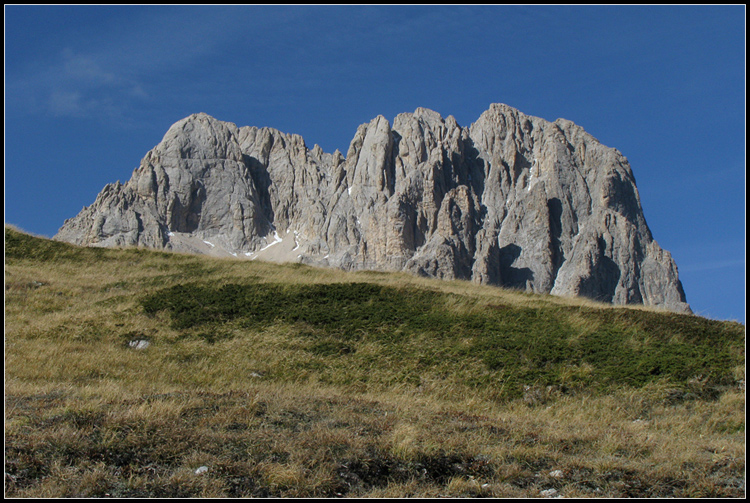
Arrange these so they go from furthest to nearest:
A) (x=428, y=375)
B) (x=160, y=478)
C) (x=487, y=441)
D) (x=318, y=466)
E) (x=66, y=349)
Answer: (x=66, y=349) < (x=428, y=375) < (x=487, y=441) < (x=318, y=466) < (x=160, y=478)

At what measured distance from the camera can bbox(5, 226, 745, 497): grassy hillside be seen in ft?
27.0

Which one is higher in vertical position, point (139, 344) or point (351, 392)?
point (139, 344)

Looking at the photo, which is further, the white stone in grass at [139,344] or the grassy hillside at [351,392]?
the white stone in grass at [139,344]

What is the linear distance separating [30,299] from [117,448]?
17.9m

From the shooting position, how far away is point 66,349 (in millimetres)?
17109

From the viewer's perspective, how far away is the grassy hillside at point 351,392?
822 cm

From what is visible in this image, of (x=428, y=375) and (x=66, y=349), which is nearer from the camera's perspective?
(x=428, y=375)

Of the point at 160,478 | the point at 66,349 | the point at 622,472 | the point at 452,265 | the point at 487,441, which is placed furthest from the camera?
the point at 452,265

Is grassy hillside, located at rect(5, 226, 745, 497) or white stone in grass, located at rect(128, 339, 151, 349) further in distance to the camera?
white stone in grass, located at rect(128, 339, 151, 349)

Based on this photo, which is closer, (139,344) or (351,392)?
(351,392)

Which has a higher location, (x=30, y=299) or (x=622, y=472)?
(x=30, y=299)

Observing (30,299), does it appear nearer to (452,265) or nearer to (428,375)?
(428,375)

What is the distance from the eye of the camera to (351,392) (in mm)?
14656

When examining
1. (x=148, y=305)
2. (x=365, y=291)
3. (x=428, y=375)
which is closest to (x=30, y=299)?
(x=148, y=305)
